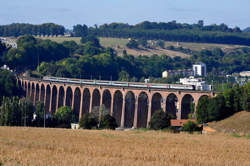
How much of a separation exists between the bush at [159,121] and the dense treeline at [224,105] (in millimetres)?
4280

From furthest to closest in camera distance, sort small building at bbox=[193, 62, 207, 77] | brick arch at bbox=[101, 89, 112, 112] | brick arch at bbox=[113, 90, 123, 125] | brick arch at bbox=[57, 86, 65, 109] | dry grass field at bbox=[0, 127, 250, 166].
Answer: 1. small building at bbox=[193, 62, 207, 77]
2. brick arch at bbox=[57, 86, 65, 109]
3. brick arch at bbox=[101, 89, 112, 112]
4. brick arch at bbox=[113, 90, 123, 125]
5. dry grass field at bbox=[0, 127, 250, 166]

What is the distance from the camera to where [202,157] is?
29.0 meters

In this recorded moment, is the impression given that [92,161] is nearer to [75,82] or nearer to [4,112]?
[4,112]

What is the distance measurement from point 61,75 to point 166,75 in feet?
135

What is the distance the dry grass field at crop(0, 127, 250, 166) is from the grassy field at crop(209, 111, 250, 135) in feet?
48.0

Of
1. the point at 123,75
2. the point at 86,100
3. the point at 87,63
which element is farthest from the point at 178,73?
the point at 86,100

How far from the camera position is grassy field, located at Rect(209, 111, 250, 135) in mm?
54069

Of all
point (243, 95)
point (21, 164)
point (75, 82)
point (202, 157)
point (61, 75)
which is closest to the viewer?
point (21, 164)

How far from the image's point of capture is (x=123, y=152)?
101 feet

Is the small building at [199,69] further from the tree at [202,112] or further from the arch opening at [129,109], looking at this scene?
the tree at [202,112]

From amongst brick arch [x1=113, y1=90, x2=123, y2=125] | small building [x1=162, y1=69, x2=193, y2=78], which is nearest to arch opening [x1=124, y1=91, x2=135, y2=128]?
brick arch [x1=113, y1=90, x2=123, y2=125]

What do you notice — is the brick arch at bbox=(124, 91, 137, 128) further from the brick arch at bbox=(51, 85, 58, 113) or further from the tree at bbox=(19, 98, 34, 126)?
the brick arch at bbox=(51, 85, 58, 113)

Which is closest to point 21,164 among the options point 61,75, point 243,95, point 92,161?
point 92,161

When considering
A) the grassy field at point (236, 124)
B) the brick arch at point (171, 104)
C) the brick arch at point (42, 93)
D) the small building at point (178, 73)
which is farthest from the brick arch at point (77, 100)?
the small building at point (178, 73)
